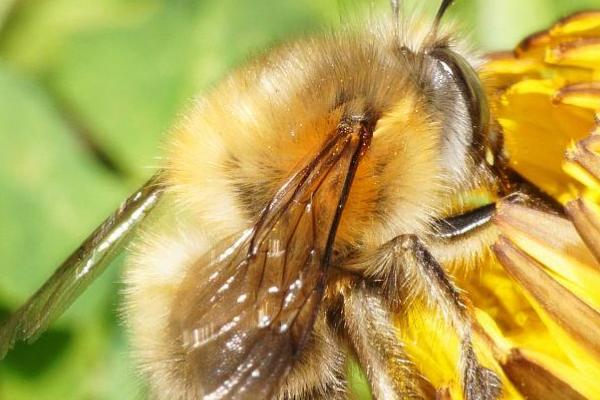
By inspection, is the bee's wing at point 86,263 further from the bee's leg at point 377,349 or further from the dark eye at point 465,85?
the dark eye at point 465,85

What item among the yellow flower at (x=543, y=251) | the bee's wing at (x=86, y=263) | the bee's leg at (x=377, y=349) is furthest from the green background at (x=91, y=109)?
the bee's leg at (x=377, y=349)

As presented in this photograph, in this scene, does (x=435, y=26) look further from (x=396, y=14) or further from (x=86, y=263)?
(x=86, y=263)

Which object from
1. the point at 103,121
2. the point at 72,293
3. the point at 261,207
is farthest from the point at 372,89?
the point at 103,121

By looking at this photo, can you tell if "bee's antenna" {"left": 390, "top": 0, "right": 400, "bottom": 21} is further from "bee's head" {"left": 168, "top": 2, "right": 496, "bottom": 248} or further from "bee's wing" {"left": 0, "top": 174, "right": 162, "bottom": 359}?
"bee's wing" {"left": 0, "top": 174, "right": 162, "bottom": 359}

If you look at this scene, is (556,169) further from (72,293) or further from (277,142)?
(72,293)

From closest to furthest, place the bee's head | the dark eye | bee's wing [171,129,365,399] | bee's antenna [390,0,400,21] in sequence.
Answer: bee's wing [171,129,365,399], the bee's head, the dark eye, bee's antenna [390,0,400,21]

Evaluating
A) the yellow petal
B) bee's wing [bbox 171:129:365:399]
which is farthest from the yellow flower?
bee's wing [bbox 171:129:365:399]
